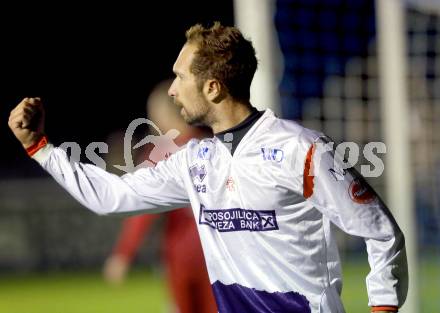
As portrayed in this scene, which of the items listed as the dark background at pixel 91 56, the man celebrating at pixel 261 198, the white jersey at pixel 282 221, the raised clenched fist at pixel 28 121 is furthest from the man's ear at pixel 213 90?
the dark background at pixel 91 56

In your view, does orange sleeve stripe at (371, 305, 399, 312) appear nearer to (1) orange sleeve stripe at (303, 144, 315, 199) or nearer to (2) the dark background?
(1) orange sleeve stripe at (303, 144, 315, 199)

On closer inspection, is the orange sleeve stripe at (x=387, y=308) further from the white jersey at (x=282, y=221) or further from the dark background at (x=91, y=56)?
the dark background at (x=91, y=56)

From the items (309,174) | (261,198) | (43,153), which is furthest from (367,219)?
(43,153)

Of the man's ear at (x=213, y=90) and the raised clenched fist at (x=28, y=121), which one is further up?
the man's ear at (x=213, y=90)

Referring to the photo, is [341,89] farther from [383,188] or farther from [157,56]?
[157,56]

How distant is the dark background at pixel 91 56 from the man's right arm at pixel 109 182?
19.2 meters

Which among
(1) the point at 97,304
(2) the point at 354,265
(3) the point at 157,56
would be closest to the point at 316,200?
(1) the point at 97,304

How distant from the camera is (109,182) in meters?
4.64

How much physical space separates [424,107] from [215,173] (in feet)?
15.3

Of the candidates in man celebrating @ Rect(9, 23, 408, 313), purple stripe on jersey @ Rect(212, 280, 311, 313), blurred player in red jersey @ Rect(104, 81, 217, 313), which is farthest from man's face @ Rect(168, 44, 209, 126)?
blurred player in red jersey @ Rect(104, 81, 217, 313)

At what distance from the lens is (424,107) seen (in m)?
8.69

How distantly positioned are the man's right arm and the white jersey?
12 cm

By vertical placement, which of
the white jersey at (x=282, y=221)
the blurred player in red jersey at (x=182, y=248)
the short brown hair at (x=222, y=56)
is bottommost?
the blurred player in red jersey at (x=182, y=248)

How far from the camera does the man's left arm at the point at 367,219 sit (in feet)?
13.0
